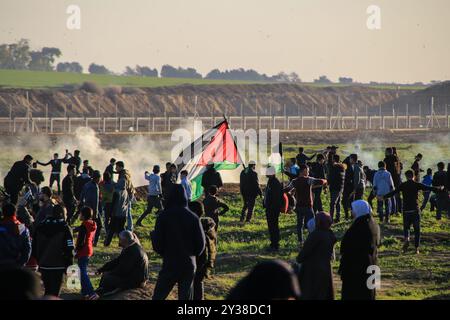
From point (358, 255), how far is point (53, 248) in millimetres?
3779

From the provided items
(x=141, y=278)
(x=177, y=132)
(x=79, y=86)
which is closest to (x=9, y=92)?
(x=79, y=86)

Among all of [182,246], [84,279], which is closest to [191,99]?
[84,279]

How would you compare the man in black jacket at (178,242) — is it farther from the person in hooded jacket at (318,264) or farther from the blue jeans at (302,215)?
the blue jeans at (302,215)

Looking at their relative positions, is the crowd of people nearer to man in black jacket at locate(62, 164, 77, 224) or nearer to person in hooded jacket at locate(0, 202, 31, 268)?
person in hooded jacket at locate(0, 202, 31, 268)

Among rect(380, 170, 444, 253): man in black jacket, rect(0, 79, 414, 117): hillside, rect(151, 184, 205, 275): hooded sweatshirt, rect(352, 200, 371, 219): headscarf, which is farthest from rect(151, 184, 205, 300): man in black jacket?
rect(0, 79, 414, 117): hillside

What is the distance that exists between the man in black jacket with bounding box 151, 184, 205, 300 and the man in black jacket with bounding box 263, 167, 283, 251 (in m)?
8.28

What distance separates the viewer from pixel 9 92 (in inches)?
4257

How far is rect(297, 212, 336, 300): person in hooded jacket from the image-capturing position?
39.6 ft

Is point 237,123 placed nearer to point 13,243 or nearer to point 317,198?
point 317,198

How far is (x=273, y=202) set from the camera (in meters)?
20.5

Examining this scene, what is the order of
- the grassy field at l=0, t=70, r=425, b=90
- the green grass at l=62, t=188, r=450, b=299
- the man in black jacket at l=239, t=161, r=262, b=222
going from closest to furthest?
1. the green grass at l=62, t=188, r=450, b=299
2. the man in black jacket at l=239, t=161, r=262, b=222
3. the grassy field at l=0, t=70, r=425, b=90

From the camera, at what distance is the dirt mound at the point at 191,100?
4289 inches
